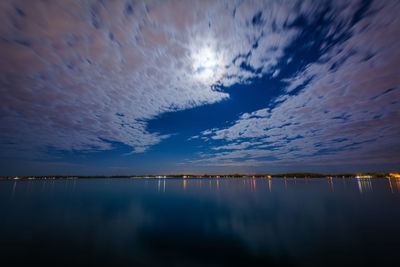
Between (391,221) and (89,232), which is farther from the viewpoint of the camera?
(391,221)

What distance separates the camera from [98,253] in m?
10.8

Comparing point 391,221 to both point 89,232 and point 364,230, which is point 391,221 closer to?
point 364,230

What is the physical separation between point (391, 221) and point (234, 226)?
17.4m

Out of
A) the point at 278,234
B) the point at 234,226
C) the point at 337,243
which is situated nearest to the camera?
the point at 337,243

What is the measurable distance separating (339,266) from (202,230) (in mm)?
9935

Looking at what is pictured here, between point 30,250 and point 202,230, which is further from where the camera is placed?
point 202,230

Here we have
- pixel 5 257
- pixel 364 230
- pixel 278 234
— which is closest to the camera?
pixel 5 257

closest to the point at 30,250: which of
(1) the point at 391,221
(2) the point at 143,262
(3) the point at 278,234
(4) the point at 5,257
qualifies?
(4) the point at 5,257

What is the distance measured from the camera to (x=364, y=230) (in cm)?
1534

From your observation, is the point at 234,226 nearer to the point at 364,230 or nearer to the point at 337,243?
the point at 337,243

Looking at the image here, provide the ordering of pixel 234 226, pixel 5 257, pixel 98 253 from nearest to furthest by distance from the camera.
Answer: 1. pixel 5 257
2. pixel 98 253
3. pixel 234 226

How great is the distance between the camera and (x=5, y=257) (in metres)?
10.0

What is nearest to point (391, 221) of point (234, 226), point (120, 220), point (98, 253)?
point (234, 226)

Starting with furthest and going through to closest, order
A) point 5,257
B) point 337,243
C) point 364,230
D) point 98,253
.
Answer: point 364,230 < point 337,243 < point 98,253 < point 5,257
